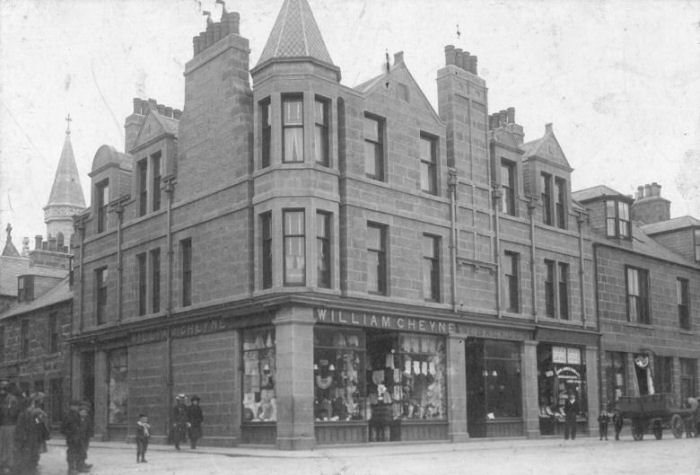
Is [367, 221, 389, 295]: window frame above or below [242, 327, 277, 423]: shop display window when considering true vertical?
above

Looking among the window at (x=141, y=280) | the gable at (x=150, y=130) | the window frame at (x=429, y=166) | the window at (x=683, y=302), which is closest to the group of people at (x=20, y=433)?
the window at (x=141, y=280)

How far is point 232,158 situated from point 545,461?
1290 centimetres

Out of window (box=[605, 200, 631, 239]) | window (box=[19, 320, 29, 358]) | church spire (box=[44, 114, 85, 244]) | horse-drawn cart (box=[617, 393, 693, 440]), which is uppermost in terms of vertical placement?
church spire (box=[44, 114, 85, 244])

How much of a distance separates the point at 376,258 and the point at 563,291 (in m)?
10.2

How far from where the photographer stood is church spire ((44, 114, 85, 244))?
9544cm

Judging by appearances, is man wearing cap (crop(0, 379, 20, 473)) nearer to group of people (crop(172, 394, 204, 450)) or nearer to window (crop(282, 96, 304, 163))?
group of people (crop(172, 394, 204, 450))

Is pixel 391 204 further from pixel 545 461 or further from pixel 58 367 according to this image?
pixel 58 367

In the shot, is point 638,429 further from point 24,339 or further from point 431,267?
point 24,339

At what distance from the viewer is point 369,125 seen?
89.5ft

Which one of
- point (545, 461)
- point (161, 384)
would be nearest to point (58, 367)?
→ point (161, 384)

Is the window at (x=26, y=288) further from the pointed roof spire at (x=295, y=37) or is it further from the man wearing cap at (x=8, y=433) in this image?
the man wearing cap at (x=8, y=433)

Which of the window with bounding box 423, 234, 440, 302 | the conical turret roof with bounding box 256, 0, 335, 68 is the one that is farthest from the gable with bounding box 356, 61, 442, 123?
the window with bounding box 423, 234, 440, 302

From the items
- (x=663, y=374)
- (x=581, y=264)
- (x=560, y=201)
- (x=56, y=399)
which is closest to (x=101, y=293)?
(x=56, y=399)

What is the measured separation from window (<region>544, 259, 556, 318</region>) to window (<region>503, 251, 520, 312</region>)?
179cm
